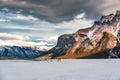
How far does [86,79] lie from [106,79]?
4.41m

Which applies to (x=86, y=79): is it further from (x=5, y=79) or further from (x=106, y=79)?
(x=5, y=79)

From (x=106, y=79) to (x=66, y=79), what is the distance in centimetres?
→ 801

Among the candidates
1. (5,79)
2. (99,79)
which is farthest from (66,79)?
(5,79)

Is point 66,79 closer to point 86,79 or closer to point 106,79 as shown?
point 86,79

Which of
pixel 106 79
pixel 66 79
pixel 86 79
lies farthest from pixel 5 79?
pixel 106 79

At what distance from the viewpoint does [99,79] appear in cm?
5269

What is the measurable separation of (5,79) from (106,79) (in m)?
21.2

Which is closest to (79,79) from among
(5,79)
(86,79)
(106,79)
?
(86,79)

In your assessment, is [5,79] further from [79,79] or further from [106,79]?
[106,79]

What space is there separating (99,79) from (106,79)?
1514 mm

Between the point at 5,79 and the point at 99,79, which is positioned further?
the point at 5,79

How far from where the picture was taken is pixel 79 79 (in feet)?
176

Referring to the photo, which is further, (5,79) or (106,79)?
(5,79)

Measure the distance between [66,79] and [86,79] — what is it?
13.8 ft
